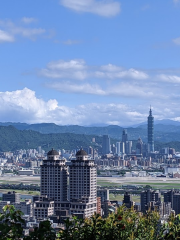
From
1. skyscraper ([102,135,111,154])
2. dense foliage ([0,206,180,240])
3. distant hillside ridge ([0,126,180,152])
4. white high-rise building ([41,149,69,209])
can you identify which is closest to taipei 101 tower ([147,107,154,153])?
distant hillside ridge ([0,126,180,152])

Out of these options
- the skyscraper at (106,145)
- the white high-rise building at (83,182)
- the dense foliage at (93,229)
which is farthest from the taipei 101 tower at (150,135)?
the dense foliage at (93,229)

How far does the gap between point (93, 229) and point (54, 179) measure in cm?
2845

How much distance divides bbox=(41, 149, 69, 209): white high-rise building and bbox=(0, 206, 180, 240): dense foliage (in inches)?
1012

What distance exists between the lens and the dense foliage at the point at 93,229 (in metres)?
5.58

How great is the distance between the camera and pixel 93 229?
6484mm

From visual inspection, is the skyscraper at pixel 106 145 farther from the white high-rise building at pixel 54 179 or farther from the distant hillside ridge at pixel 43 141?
the white high-rise building at pixel 54 179

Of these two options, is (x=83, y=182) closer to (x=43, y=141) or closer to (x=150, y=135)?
(x=150, y=135)

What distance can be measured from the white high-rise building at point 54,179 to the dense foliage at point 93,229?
25.7 m

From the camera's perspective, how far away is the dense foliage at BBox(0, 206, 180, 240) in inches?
220

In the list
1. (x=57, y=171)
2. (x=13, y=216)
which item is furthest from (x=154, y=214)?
(x=57, y=171)

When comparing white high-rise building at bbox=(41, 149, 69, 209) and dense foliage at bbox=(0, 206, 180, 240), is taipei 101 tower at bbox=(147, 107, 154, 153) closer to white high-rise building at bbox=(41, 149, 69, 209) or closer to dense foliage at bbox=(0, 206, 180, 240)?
white high-rise building at bbox=(41, 149, 69, 209)

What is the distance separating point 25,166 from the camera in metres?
108

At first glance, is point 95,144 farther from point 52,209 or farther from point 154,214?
point 154,214

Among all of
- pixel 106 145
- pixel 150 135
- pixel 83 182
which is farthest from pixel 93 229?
pixel 150 135
